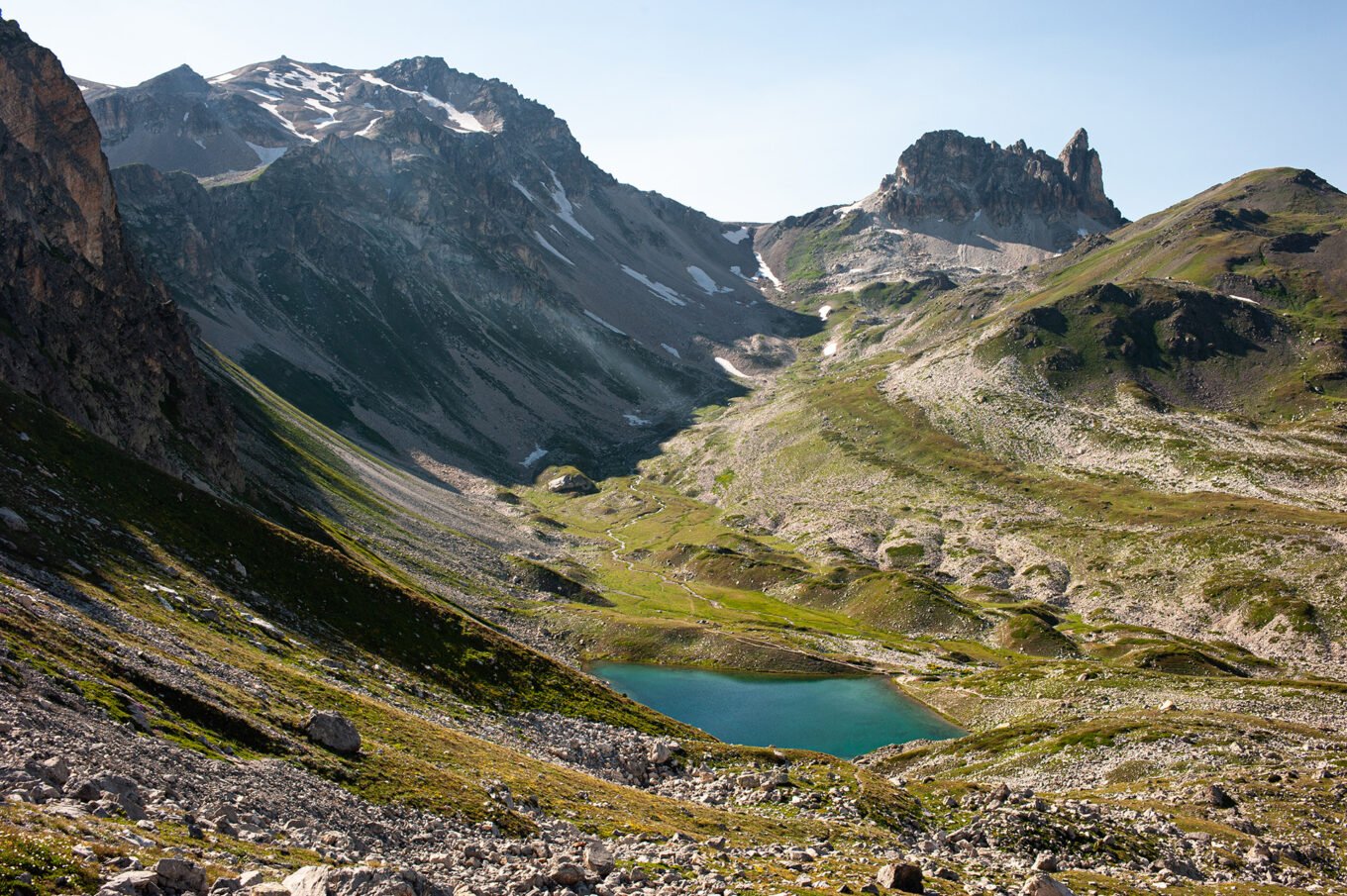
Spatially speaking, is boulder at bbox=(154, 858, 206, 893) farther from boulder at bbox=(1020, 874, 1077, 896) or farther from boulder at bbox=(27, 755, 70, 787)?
boulder at bbox=(1020, 874, 1077, 896)

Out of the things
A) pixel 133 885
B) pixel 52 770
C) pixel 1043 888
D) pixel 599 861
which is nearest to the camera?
pixel 133 885

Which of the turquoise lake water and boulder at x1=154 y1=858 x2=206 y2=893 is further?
the turquoise lake water

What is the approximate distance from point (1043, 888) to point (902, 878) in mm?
5027

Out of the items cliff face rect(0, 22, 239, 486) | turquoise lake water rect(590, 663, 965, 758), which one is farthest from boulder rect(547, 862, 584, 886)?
cliff face rect(0, 22, 239, 486)

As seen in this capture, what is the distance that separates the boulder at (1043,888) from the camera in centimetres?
2803

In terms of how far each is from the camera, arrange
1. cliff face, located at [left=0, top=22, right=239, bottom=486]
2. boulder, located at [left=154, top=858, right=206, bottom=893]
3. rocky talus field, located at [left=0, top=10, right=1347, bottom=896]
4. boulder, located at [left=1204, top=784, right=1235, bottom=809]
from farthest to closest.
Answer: cliff face, located at [left=0, top=22, right=239, bottom=486]
boulder, located at [left=1204, top=784, right=1235, bottom=809]
rocky talus field, located at [left=0, top=10, right=1347, bottom=896]
boulder, located at [left=154, top=858, right=206, bottom=893]

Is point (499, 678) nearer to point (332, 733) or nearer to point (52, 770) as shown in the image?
point (332, 733)

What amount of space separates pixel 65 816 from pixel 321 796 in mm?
9177

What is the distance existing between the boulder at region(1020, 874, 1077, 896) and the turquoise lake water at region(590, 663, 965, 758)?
49.0 m

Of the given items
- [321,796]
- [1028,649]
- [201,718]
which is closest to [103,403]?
[201,718]

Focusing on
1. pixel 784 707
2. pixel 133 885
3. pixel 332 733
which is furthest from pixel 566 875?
pixel 784 707

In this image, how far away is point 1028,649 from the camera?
112188 millimetres

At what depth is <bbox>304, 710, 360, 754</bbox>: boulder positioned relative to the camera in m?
30.8

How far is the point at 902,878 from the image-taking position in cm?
2725
